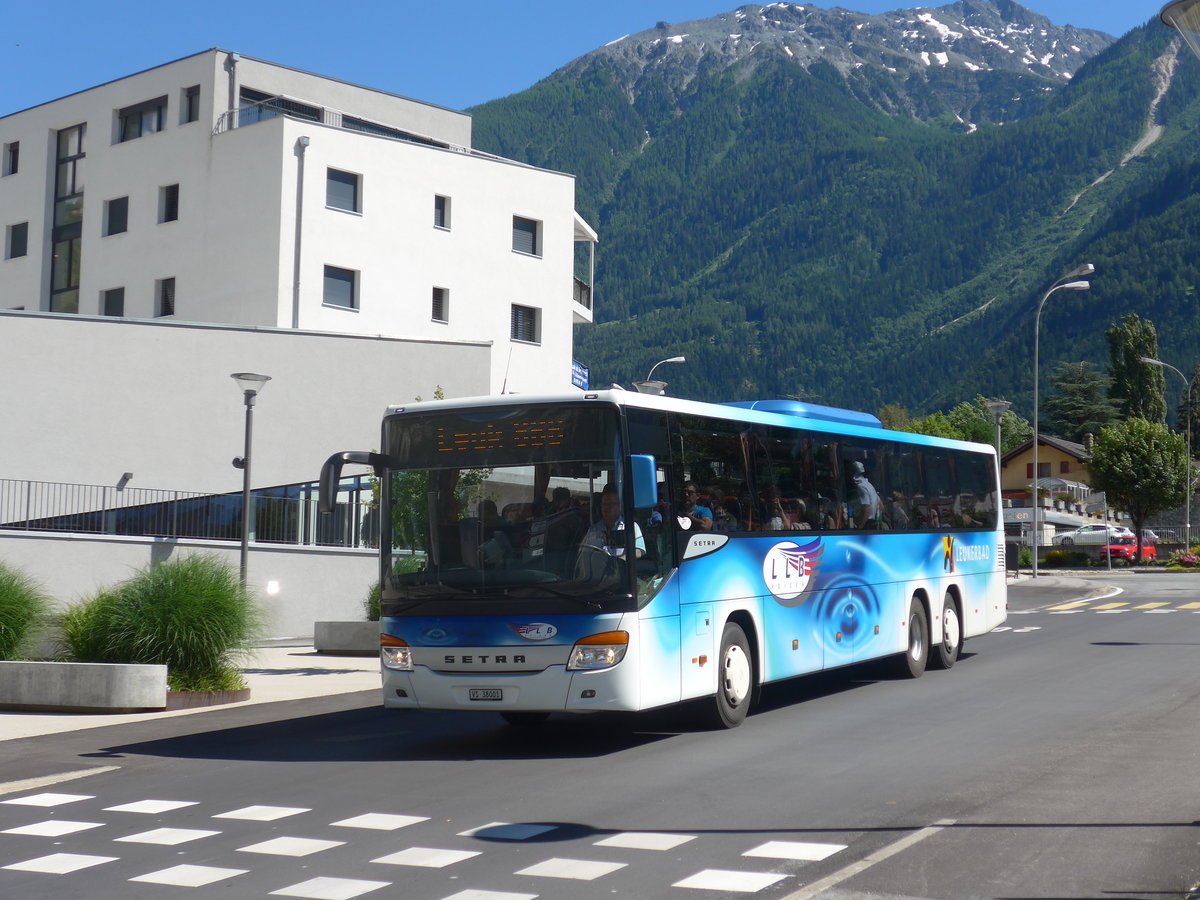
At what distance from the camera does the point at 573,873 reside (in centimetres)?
688

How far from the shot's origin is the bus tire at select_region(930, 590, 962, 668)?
17797mm

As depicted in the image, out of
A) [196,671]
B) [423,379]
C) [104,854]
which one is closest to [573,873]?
[104,854]

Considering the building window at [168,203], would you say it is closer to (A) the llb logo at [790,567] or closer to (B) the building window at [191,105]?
(B) the building window at [191,105]

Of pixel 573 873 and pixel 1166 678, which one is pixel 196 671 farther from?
pixel 1166 678

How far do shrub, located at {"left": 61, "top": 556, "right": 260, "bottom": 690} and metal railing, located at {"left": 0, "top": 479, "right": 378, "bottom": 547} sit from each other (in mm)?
9569

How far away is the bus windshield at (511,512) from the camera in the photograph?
11.0m

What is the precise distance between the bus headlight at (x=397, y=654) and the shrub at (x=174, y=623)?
4.89 meters

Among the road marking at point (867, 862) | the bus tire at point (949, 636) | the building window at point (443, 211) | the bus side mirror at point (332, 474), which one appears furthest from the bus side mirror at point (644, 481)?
the building window at point (443, 211)

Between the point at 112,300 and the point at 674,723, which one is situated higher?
the point at 112,300

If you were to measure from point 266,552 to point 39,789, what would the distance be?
16.7 m

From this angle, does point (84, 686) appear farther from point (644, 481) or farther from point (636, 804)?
point (636, 804)

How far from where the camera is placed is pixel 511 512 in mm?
11258

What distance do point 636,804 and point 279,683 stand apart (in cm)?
1036

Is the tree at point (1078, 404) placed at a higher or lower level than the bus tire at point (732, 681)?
higher
